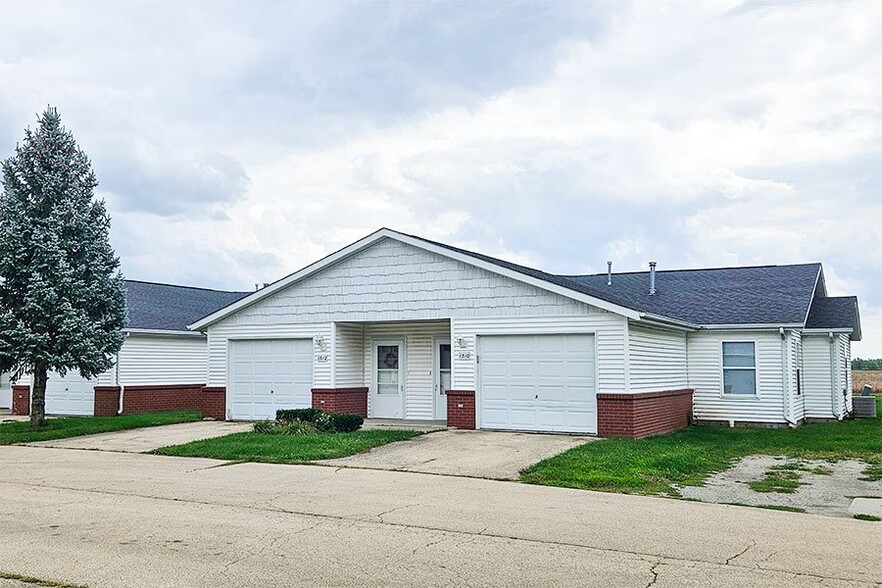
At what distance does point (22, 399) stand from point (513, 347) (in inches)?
697

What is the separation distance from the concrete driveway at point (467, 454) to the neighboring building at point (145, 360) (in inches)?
538

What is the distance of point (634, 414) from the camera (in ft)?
59.5

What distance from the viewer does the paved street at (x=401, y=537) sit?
285 inches

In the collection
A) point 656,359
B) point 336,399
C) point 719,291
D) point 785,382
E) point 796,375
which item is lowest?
point 336,399

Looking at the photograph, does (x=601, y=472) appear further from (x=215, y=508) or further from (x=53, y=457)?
(x=53, y=457)

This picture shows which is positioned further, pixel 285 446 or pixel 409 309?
pixel 409 309

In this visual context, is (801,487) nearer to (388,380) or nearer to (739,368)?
(739,368)

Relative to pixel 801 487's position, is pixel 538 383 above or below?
above

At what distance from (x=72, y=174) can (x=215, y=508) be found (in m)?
14.2

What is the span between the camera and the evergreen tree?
2069 cm

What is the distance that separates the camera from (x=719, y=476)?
13.5 metres

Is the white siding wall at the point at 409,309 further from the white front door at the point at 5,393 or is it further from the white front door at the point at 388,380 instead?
the white front door at the point at 5,393

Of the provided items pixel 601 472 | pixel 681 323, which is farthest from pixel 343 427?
pixel 681 323

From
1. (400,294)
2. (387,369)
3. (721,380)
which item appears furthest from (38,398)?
(721,380)
